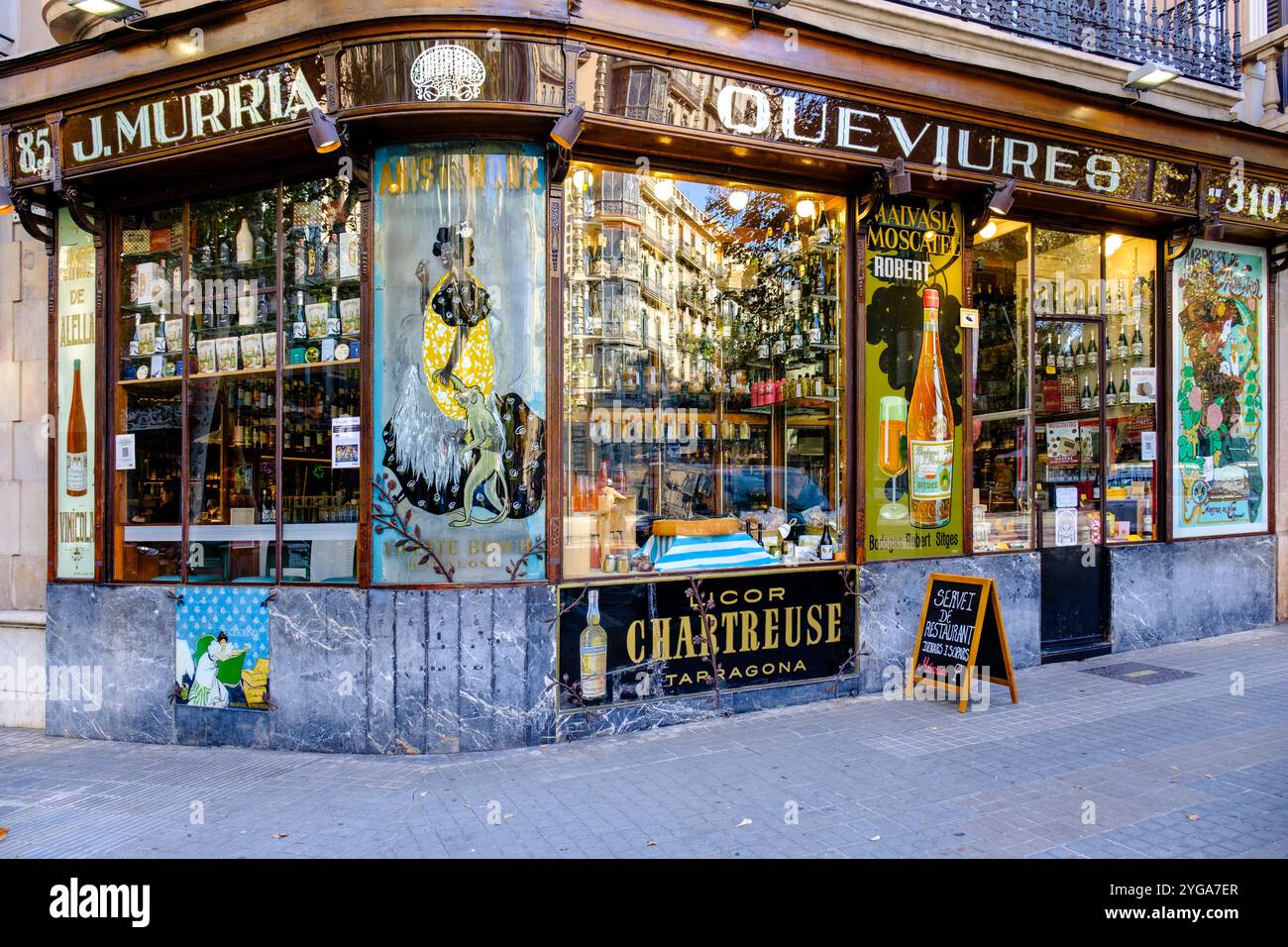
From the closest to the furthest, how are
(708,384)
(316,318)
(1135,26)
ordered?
(316,318) < (708,384) < (1135,26)

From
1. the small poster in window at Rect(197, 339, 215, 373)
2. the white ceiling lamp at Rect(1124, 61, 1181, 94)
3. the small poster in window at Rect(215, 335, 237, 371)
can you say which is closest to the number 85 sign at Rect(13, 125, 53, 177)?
the small poster in window at Rect(197, 339, 215, 373)

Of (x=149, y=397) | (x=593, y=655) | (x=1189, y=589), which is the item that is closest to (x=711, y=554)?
(x=593, y=655)

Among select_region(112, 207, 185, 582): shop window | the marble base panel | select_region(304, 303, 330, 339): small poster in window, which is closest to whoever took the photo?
the marble base panel

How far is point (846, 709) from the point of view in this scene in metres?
7.23

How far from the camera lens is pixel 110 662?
23.6 ft

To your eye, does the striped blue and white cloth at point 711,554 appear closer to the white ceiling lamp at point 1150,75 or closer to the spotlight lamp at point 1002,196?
the spotlight lamp at point 1002,196

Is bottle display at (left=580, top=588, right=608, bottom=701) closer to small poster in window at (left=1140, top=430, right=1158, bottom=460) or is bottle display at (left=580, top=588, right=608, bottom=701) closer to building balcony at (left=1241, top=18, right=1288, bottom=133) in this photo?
small poster in window at (left=1140, top=430, right=1158, bottom=460)

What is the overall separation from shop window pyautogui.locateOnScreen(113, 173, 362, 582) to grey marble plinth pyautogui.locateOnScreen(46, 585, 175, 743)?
296 millimetres

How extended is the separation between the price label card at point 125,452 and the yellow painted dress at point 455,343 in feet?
9.78

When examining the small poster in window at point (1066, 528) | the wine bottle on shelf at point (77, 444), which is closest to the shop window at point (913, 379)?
the small poster in window at point (1066, 528)

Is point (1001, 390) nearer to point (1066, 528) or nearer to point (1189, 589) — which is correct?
point (1066, 528)

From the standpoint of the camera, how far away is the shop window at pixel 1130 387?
31.1ft

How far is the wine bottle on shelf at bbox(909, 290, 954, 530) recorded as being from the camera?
8.08 metres

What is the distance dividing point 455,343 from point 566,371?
34.1 inches
